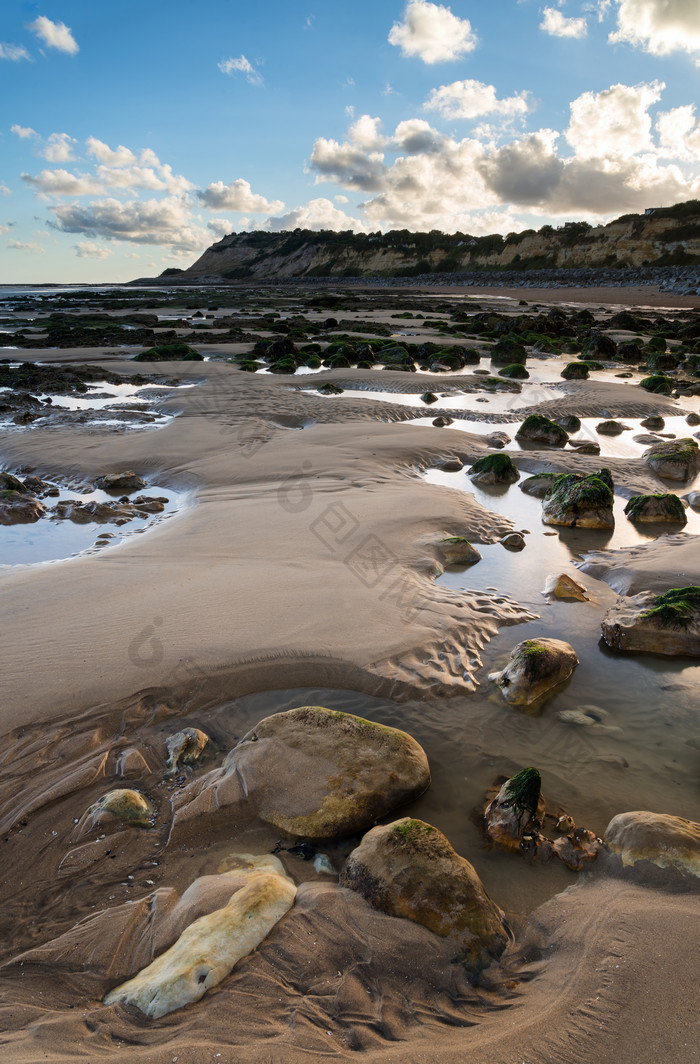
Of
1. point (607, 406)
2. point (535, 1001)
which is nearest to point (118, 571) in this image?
point (535, 1001)

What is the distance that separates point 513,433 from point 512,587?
594cm

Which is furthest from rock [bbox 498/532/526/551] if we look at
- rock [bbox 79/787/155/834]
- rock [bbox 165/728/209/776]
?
rock [bbox 79/787/155/834]

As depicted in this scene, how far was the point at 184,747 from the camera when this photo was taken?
304 cm

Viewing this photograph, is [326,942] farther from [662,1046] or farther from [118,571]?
[118,571]

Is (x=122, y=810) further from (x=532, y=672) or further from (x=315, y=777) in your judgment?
(x=532, y=672)

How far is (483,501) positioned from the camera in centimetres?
703

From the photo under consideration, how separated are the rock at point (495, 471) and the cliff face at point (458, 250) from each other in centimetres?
5368

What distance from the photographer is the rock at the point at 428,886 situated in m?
2.11

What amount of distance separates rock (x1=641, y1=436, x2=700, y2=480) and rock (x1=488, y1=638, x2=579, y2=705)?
18.1 feet

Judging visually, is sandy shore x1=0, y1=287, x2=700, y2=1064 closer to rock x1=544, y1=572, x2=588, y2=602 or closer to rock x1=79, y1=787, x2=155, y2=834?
rock x1=79, y1=787, x2=155, y2=834

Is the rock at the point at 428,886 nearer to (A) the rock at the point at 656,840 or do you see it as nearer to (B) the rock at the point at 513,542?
(A) the rock at the point at 656,840

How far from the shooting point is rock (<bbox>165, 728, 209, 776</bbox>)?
298cm

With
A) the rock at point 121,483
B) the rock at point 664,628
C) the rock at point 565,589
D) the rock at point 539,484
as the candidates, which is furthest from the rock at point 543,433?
the rock at point 121,483

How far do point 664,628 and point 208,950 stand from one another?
355cm
